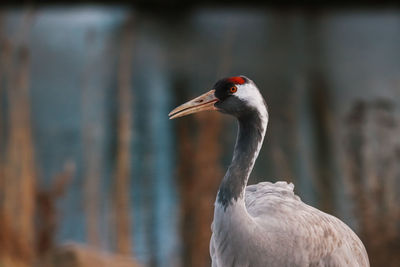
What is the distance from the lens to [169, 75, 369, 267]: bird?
2.33m

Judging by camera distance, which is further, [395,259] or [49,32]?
[49,32]

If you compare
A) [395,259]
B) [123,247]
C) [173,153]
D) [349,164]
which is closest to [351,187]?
[349,164]

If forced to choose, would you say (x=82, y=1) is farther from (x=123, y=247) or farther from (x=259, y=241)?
(x=259, y=241)

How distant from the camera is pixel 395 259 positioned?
458 cm

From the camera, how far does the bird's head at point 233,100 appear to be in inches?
90.9

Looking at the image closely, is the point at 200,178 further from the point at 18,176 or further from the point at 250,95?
the point at 250,95

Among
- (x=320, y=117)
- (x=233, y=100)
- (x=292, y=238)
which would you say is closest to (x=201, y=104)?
(x=233, y=100)

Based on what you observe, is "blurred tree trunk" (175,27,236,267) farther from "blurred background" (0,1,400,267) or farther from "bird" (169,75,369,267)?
"bird" (169,75,369,267)

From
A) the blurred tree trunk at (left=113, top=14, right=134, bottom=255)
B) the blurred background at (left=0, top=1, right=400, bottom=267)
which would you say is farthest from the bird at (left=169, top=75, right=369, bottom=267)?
the blurred tree trunk at (left=113, top=14, right=134, bottom=255)

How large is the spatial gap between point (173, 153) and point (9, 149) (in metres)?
4.01

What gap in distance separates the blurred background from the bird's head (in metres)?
2.33

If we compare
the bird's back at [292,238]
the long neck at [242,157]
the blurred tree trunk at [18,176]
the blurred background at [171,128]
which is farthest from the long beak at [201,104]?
the blurred tree trunk at [18,176]

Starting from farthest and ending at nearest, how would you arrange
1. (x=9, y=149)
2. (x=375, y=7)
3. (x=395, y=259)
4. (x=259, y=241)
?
(x=375, y=7), (x=9, y=149), (x=395, y=259), (x=259, y=241)

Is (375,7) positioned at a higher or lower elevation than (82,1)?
higher
